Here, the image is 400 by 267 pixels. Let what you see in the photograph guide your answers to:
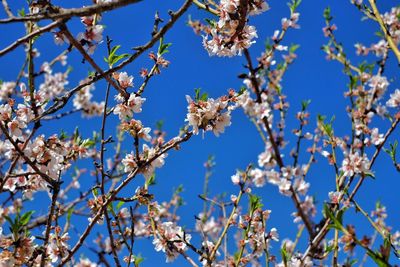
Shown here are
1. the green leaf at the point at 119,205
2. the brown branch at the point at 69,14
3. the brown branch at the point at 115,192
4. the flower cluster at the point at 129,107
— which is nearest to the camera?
the brown branch at the point at 69,14

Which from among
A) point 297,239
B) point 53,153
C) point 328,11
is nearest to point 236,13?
point 53,153

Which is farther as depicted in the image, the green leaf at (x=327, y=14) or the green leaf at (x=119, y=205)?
the green leaf at (x=327, y=14)

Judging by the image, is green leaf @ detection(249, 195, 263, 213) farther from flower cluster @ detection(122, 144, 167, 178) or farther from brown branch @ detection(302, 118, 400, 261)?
flower cluster @ detection(122, 144, 167, 178)

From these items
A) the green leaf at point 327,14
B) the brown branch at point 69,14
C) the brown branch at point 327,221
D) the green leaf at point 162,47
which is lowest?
the brown branch at point 69,14

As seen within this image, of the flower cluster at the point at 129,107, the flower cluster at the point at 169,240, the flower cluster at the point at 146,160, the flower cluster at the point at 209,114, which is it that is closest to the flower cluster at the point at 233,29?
the flower cluster at the point at 209,114

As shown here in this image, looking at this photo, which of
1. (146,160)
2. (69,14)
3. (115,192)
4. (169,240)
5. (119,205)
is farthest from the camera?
(169,240)

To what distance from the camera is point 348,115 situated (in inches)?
209

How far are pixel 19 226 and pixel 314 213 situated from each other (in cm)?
493

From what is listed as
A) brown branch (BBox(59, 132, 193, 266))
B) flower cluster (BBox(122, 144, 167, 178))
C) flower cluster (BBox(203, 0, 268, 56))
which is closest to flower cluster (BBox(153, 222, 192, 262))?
flower cluster (BBox(122, 144, 167, 178))

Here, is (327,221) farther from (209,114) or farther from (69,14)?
(69,14)

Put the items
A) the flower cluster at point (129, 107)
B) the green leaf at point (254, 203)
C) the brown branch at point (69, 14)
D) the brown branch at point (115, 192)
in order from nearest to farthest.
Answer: the brown branch at point (69, 14)
the brown branch at point (115, 192)
the flower cluster at point (129, 107)
the green leaf at point (254, 203)

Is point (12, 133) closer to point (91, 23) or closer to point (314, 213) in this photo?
point (91, 23)

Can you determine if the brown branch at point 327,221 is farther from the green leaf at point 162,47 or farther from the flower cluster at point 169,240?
the green leaf at point 162,47

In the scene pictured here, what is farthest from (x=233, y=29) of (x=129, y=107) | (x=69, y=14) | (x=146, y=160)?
(x=69, y=14)
